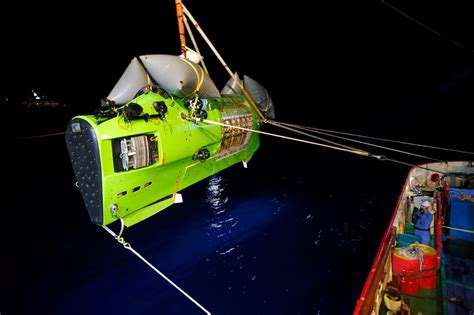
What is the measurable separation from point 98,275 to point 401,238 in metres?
7.61

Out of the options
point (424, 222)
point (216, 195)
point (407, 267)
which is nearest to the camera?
point (407, 267)

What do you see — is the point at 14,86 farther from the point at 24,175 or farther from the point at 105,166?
the point at 105,166

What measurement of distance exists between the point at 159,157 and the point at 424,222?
6.75m

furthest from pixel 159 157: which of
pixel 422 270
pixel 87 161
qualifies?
pixel 422 270

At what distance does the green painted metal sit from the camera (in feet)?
14.4

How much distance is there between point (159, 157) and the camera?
200 inches

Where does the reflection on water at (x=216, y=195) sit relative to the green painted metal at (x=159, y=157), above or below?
below

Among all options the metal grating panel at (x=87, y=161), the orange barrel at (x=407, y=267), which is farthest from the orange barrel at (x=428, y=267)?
the metal grating panel at (x=87, y=161)

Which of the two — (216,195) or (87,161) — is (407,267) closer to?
(87,161)

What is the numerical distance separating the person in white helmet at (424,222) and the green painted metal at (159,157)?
5468 millimetres

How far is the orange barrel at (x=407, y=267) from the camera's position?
221 inches

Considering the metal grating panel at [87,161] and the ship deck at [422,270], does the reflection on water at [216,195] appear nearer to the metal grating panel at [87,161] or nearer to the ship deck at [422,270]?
the ship deck at [422,270]

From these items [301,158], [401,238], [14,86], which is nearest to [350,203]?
[401,238]

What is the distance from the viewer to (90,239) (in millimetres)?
9570
